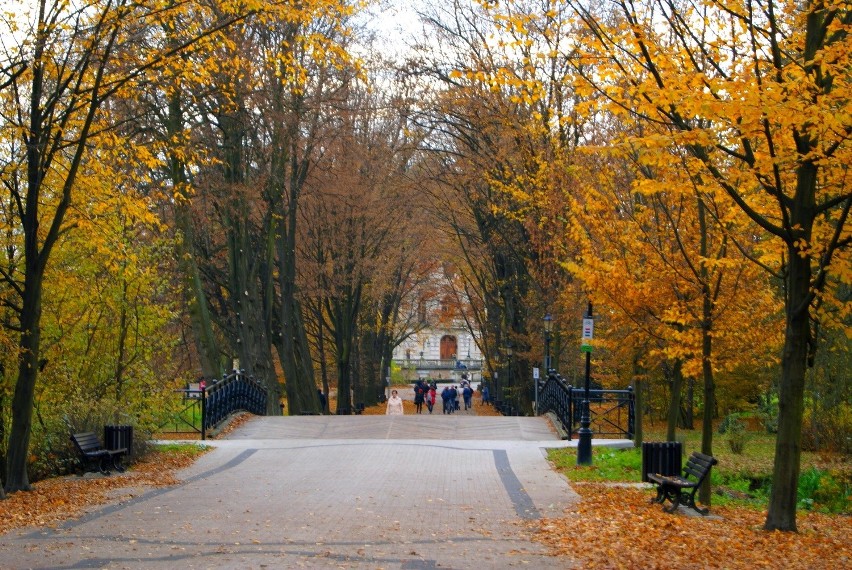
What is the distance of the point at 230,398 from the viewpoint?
2727cm


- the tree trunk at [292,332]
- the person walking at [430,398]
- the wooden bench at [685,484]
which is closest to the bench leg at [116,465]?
the wooden bench at [685,484]

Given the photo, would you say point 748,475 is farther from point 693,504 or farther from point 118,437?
point 118,437

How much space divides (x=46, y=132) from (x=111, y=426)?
17.2ft

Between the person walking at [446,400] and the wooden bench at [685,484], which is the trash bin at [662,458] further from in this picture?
the person walking at [446,400]

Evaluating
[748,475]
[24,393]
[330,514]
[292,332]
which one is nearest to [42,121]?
[24,393]

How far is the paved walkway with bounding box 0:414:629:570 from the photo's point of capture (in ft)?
30.7

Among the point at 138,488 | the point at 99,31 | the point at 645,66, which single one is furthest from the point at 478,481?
the point at 99,31

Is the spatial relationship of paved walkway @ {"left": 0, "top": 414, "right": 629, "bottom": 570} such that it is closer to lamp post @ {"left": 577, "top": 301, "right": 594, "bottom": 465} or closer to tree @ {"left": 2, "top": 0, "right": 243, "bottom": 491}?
lamp post @ {"left": 577, "top": 301, "right": 594, "bottom": 465}

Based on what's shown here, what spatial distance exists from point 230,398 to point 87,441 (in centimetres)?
1078

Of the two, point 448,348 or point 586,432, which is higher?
point 448,348

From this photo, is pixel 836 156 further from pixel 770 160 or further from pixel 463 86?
pixel 463 86

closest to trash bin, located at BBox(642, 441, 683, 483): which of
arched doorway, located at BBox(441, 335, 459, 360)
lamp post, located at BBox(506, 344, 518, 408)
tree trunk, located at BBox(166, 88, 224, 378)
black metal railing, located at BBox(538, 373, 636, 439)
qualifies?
black metal railing, located at BBox(538, 373, 636, 439)

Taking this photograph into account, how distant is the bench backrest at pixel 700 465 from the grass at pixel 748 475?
2.37 m

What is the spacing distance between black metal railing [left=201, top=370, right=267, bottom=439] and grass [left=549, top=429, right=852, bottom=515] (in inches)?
335
